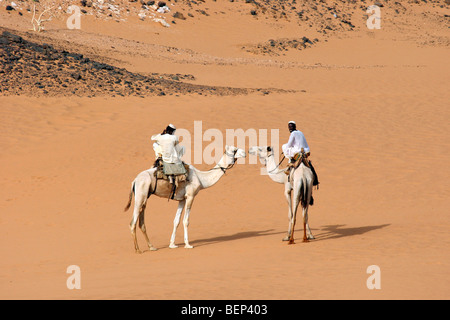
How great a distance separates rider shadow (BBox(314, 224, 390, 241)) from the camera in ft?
44.3

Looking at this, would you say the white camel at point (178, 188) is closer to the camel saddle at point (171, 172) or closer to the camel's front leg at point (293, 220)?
the camel saddle at point (171, 172)

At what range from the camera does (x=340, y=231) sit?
14102 millimetres

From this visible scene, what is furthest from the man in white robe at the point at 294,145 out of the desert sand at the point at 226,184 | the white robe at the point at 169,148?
the white robe at the point at 169,148

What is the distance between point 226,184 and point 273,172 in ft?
20.4

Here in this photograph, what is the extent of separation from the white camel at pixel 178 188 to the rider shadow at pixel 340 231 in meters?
2.52

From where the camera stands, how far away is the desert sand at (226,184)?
984 centimetres

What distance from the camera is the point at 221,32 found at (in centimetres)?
4888

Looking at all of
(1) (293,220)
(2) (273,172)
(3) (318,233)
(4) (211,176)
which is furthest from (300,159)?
(3) (318,233)

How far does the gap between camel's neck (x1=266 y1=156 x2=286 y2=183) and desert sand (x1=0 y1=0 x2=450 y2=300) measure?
4.36 ft

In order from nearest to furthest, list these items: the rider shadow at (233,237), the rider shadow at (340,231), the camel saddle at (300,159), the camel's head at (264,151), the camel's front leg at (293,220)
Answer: the camel's front leg at (293,220)
the camel saddle at (300,159)
the camel's head at (264,151)
the rider shadow at (340,231)
the rider shadow at (233,237)

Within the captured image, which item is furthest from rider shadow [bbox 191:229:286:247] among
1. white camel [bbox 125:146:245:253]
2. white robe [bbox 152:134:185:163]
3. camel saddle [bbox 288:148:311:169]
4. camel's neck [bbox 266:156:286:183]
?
camel saddle [bbox 288:148:311:169]

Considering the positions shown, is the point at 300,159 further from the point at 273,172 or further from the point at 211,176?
the point at 211,176

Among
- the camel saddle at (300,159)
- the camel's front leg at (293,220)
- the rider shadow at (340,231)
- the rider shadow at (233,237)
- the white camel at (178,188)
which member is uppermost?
the camel saddle at (300,159)
